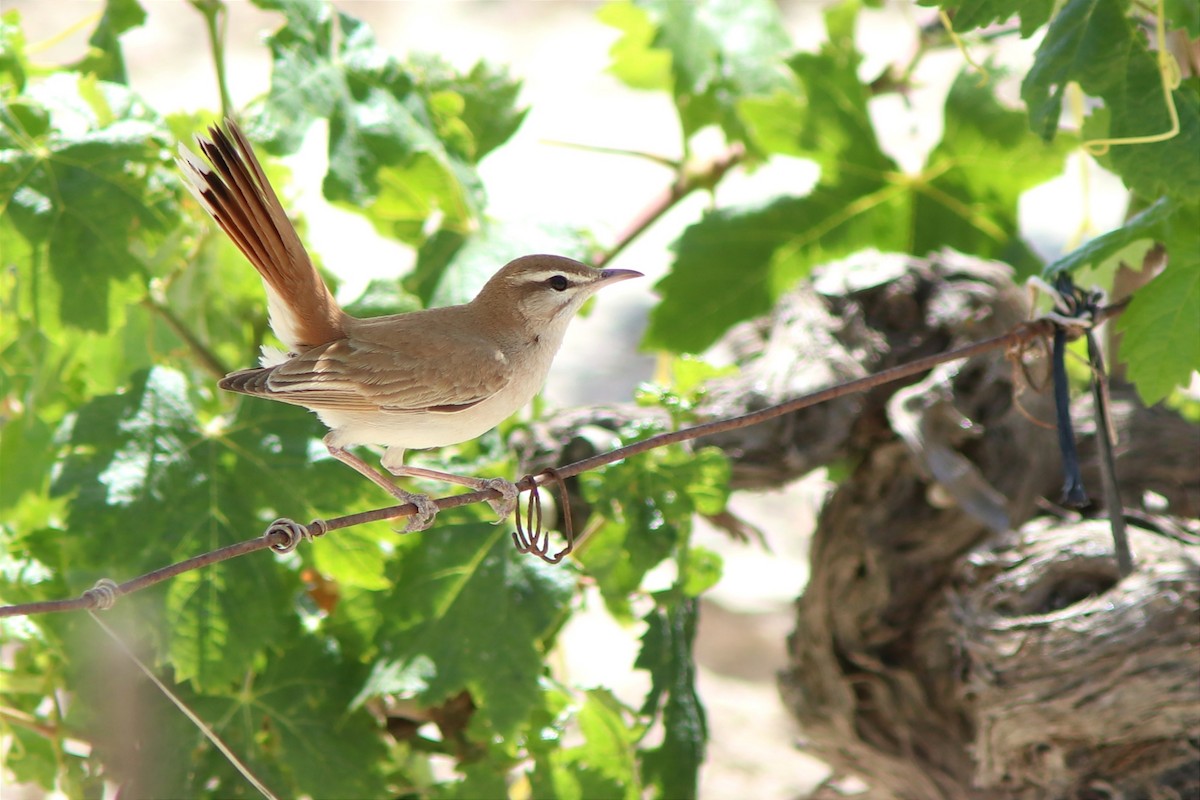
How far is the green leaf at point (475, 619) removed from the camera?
245cm

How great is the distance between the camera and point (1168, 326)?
2.08 m

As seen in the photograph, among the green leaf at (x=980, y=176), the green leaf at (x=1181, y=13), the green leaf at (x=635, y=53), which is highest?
the green leaf at (x=635, y=53)

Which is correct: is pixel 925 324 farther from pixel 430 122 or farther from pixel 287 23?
pixel 287 23

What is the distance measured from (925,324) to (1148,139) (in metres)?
1.05

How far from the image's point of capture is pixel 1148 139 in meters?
2.01

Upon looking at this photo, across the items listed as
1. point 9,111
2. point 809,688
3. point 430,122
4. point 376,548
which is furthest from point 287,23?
point 809,688

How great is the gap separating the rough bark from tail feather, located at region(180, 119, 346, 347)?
774 millimetres

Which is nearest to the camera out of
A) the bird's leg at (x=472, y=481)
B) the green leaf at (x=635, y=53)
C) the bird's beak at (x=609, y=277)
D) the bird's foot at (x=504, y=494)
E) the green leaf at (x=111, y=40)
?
the bird's foot at (x=504, y=494)

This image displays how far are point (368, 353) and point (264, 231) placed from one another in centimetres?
30

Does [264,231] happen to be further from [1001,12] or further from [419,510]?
[1001,12]

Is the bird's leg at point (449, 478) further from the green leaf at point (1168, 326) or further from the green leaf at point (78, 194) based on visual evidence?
the green leaf at point (1168, 326)

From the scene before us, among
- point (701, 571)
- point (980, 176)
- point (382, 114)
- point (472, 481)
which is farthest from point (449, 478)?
point (980, 176)

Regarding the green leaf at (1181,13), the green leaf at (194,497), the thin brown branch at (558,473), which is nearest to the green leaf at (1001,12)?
the green leaf at (1181,13)

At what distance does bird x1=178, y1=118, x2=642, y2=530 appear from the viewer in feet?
6.53
